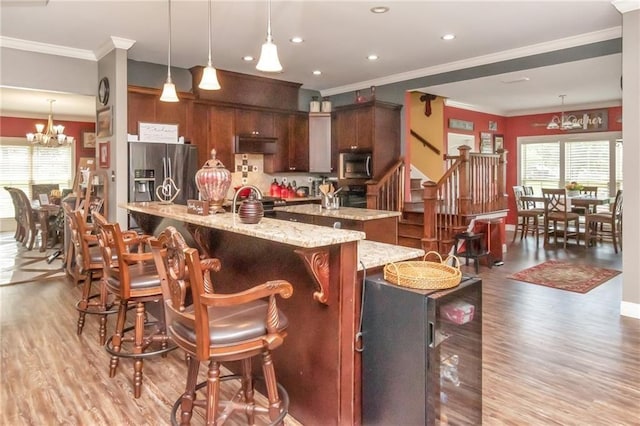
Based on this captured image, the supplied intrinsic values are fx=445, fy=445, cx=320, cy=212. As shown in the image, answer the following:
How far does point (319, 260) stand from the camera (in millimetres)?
2010

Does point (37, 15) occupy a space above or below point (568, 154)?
above

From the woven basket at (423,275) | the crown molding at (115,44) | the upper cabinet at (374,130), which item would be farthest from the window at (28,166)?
the woven basket at (423,275)

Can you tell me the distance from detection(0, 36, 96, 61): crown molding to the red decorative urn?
12.0 ft

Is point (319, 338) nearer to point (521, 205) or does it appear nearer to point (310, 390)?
point (310, 390)

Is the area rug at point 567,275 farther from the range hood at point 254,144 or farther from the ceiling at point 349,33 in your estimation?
the range hood at point 254,144

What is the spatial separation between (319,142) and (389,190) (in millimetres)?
1645

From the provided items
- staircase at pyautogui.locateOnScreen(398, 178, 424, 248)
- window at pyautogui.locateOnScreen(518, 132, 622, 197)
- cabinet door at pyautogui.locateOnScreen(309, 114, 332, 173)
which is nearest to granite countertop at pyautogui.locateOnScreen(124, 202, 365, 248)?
staircase at pyautogui.locateOnScreen(398, 178, 424, 248)

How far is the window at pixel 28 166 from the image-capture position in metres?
9.77

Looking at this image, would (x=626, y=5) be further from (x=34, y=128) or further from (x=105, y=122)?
(x=34, y=128)

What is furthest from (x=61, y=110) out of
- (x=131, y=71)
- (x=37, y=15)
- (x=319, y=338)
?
(x=319, y=338)

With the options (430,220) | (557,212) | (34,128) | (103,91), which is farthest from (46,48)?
(557,212)

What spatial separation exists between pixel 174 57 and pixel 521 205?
7.05m

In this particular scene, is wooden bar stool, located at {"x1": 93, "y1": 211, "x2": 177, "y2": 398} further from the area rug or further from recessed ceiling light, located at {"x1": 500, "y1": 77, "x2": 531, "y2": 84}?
recessed ceiling light, located at {"x1": 500, "y1": 77, "x2": 531, "y2": 84}

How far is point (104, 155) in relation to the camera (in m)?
5.45
